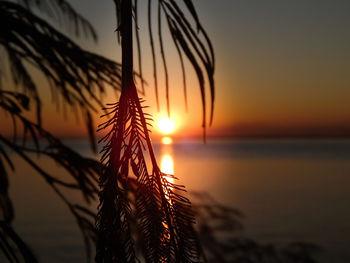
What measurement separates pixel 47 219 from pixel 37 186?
573 centimetres

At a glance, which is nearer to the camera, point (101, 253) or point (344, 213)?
point (101, 253)

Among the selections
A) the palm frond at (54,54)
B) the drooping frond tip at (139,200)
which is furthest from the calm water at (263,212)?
the drooping frond tip at (139,200)

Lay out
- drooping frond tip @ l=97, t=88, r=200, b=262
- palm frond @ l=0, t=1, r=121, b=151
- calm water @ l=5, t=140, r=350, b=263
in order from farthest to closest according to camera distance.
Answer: calm water @ l=5, t=140, r=350, b=263 < palm frond @ l=0, t=1, r=121, b=151 < drooping frond tip @ l=97, t=88, r=200, b=262

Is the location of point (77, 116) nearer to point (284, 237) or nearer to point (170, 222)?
point (170, 222)

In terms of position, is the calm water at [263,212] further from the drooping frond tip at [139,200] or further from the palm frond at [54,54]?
the drooping frond tip at [139,200]

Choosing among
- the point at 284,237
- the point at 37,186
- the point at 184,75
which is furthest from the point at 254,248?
the point at 37,186

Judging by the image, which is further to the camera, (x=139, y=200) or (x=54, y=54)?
(x=54, y=54)

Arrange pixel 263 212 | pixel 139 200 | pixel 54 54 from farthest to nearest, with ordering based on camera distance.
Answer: pixel 263 212 < pixel 54 54 < pixel 139 200

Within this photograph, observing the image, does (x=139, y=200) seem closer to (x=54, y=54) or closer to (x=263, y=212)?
(x=54, y=54)

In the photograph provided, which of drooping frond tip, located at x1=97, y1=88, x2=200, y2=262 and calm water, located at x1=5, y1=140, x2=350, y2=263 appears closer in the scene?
drooping frond tip, located at x1=97, y1=88, x2=200, y2=262

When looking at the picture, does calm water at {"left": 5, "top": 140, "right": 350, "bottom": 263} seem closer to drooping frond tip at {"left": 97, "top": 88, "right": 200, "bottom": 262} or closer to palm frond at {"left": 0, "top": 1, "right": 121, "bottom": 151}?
palm frond at {"left": 0, "top": 1, "right": 121, "bottom": 151}

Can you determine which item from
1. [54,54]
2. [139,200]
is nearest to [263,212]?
[54,54]

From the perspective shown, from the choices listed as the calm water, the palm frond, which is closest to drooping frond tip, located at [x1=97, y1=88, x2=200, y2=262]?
the palm frond

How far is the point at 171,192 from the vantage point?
34 centimetres
